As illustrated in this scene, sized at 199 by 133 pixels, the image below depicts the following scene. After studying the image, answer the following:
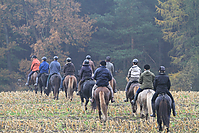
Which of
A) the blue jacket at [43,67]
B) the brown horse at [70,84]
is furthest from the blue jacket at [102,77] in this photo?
the blue jacket at [43,67]

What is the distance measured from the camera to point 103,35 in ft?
139

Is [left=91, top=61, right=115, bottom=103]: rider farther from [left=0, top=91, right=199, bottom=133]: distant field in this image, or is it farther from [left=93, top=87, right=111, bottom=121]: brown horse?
[left=0, top=91, right=199, bottom=133]: distant field

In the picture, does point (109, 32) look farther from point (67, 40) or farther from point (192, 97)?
point (192, 97)

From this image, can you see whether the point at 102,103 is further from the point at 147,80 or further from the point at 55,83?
the point at 55,83

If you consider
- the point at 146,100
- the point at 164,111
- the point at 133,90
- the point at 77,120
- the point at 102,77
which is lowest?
the point at 77,120

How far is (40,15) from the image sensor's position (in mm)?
37594

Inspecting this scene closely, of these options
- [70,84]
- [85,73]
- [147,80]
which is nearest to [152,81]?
[147,80]

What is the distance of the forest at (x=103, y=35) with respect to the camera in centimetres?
3672

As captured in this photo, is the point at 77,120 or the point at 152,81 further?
the point at 77,120

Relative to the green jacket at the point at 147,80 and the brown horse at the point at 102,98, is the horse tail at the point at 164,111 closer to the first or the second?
the green jacket at the point at 147,80

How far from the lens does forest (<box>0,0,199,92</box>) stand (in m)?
36.7

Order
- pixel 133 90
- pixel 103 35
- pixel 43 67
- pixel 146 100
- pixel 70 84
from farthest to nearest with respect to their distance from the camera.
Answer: pixel 103 35, pixel 43 67, pixel 70 84, pixel 133 90, pixel 146 100

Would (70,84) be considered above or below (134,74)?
below

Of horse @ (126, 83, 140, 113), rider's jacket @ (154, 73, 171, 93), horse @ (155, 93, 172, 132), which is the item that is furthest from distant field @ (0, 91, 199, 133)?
rider's jacket @ (154, 73, 171, 93)
